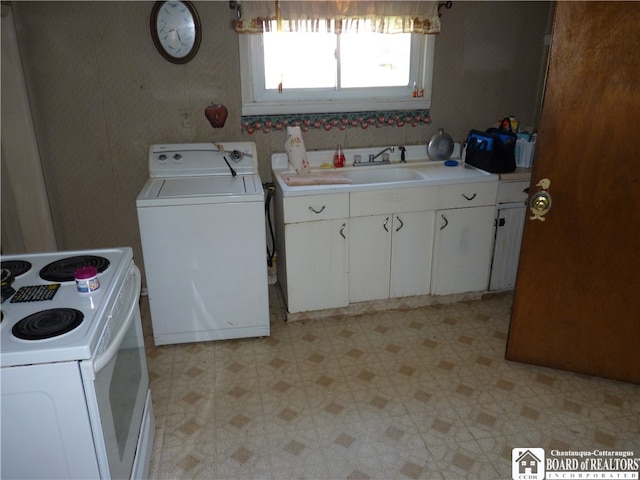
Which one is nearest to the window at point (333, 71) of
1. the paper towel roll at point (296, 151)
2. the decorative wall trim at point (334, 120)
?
the decorative wall trim at point (334, 120)

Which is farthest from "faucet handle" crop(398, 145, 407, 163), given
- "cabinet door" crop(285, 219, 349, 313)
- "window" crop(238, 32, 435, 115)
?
"cabinet door" crop(285, 219, 349, 313)

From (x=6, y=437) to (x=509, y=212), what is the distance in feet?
9.12

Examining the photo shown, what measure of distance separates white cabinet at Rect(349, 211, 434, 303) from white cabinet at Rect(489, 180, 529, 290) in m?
0.45

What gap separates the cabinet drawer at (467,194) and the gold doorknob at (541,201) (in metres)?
0.67

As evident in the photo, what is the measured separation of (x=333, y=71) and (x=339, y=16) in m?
0.37

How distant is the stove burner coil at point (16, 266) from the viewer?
67.8 inches

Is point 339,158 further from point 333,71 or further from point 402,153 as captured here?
point 333,71

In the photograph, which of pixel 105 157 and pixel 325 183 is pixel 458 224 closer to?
pixel 325 183

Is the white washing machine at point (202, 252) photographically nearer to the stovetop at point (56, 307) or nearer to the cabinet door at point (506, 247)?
the stovetop at point (56, 307)

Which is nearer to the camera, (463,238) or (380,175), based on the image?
(463,238)

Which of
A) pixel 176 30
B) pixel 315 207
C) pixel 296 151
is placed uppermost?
pixel 176 30

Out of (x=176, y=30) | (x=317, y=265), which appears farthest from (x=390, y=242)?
(x=176, y=30)

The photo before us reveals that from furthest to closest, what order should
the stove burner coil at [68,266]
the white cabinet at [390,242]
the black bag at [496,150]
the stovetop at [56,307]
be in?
the black bag at [496,150] → the white cabinet at [390,242] → the stove burner coil at [68,266] → the stovetop at [56,307]

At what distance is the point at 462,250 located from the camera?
3131 millimetres
